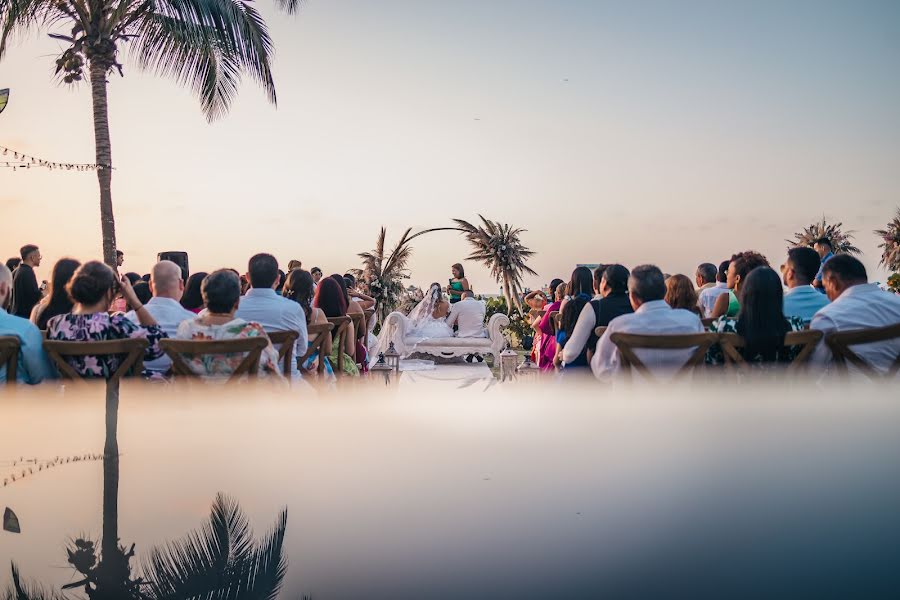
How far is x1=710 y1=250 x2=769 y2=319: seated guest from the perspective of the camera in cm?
555

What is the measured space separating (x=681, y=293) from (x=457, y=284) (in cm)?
807

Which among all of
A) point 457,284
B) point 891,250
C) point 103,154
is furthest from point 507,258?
point 891,250

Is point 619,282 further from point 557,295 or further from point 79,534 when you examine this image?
point 79,534

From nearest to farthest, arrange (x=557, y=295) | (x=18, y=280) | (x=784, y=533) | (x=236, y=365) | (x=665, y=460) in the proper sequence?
(x=784, y=533) → (x=665, y=460) → (x=236, y=365) → (x=18, y=280) → (x=557, y=295)

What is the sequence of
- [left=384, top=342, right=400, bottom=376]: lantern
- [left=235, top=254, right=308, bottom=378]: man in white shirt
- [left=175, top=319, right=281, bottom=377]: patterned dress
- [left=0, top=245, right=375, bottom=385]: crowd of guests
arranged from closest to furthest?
1. [left=0, top=245, right=375, bottom=385]: crowd of guests
2. [left=175, top=319, right=281, bottom=377]: patterned dress
3. [left=235, top=254, right=308, bottom=378]: man in white shirt
4. [left=384, top=342, right=400, bottom=376]: lantern

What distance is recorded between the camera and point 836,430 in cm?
106

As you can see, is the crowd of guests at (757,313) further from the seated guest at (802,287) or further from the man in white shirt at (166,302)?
the man in white shirt at (166,302)

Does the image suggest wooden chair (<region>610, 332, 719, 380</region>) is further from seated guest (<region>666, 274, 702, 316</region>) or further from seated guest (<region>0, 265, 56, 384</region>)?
seated guest (<region>0, 265, 56, 384</region>)

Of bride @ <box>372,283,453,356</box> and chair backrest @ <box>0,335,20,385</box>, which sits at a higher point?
chair backrest @ <box>0,335,20,385</box>

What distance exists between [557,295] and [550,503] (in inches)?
290

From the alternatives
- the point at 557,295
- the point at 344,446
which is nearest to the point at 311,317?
the point at 557,295

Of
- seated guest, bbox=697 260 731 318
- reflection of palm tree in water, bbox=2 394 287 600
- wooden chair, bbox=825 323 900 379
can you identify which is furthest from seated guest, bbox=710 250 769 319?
reflection of palm tree in water, bbox=2 394 287 600

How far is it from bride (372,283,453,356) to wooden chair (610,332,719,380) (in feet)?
26.7

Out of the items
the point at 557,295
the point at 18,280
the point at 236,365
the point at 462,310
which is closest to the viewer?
the point at 236,365
